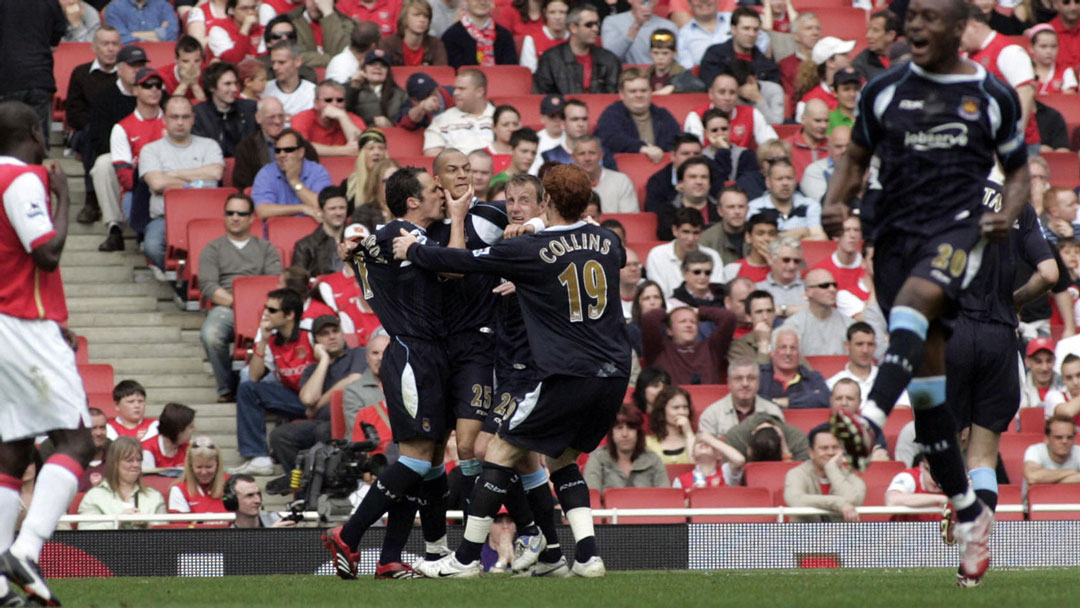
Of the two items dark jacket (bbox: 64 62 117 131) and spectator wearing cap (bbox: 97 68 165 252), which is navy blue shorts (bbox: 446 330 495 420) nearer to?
spectator wearing cap (bbox: 97 68 165 252)

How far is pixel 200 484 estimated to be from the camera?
1257 centimetres

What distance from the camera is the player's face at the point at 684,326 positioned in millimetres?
14195

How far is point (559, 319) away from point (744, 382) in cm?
486

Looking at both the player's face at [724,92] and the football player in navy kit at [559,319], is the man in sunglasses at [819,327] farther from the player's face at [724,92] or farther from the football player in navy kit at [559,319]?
the football player in navy kit at [559,319]

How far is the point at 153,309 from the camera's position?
15812mm

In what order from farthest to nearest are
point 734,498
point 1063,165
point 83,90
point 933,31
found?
1. point 1063,165
2. point 83,90
3. point 734,498
4. point 933,31

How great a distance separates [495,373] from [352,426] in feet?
12.4

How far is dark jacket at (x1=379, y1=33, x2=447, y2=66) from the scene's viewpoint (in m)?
17.9

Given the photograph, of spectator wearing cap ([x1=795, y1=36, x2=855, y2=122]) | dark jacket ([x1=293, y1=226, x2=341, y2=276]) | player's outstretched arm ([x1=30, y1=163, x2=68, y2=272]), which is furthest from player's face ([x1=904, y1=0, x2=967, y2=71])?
spectator wearing cap ([x1=795, y1=36, x2=855, y2=122])

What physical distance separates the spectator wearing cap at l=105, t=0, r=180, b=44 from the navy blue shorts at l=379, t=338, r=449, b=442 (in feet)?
32.4

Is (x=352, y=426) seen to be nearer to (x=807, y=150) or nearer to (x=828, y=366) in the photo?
(x=828, y=366)

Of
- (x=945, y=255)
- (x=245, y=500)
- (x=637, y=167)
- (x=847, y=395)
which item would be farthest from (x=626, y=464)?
(x=945, y=255)

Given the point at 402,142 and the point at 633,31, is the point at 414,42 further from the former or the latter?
the point at 633,31

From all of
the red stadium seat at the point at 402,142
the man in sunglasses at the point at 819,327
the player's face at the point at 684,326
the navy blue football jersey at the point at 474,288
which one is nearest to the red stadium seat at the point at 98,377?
the red stadium seat at the point at 402,142
